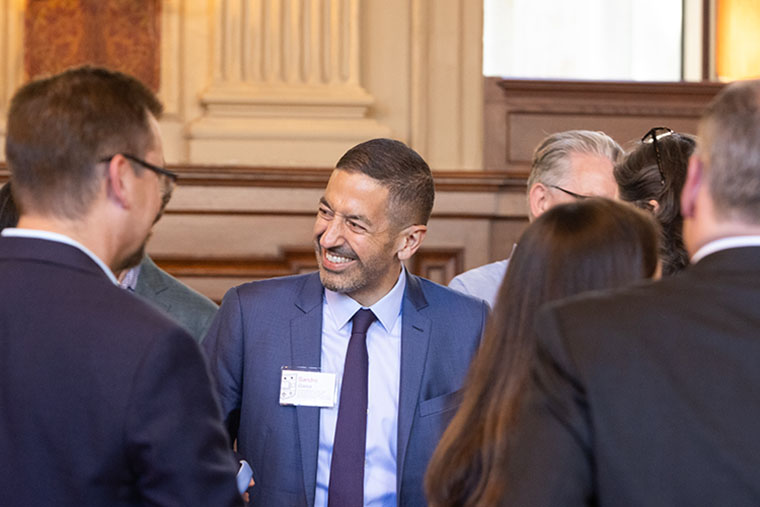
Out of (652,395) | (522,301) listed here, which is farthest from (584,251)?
(652,395)

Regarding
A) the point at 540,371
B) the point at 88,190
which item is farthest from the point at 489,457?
the point at 88,190

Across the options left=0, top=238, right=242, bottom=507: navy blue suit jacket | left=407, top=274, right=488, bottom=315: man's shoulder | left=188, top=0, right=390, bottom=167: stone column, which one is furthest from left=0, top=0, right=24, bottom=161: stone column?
left=0, top=238, right=242, bottom=507: navy blue suit jacket

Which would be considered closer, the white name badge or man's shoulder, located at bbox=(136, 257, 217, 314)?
the white name badge

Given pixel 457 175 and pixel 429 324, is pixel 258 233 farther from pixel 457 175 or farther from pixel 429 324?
pixel 429 324

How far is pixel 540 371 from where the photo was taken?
133cm

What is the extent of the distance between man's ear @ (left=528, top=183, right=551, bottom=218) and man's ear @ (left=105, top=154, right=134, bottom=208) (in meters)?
1.84

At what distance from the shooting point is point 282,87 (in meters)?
4.49

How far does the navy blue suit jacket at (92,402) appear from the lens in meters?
1.49

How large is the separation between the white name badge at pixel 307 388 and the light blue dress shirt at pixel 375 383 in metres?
0.03

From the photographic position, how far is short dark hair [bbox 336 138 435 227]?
268 cm

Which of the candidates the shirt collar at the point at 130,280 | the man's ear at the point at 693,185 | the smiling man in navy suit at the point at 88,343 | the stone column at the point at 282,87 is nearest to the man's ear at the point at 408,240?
the shirt collar at the point at 130,280

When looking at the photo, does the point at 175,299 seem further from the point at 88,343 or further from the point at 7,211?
the point at 88,343

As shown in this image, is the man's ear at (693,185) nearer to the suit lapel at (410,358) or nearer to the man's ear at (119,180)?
the man's ear at (119,180)

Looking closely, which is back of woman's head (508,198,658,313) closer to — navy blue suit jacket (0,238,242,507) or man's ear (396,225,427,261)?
navy blue suit jacket (0,238,242,507)
